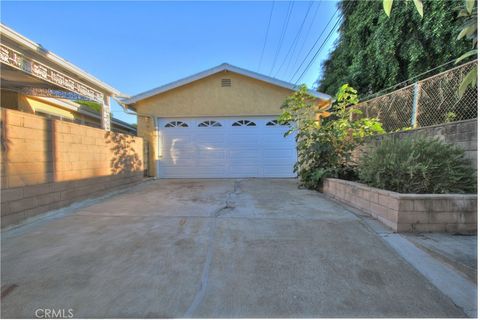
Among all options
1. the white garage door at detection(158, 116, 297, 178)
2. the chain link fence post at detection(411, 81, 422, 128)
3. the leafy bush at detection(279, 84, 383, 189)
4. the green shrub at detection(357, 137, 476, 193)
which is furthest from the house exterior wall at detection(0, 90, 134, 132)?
the chain link fence post at detection(411, 81, 422, 128)

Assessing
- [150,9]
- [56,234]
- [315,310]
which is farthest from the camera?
[150,9]

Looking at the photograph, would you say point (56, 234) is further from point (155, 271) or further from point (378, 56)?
point (378, 56)

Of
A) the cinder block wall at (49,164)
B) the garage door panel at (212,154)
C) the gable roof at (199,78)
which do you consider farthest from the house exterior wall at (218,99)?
the cinder block wall at (49,164)

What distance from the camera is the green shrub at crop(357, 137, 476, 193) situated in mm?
3303

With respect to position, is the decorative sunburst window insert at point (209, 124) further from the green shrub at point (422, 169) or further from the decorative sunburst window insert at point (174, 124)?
the green shrub at point (422, 169)

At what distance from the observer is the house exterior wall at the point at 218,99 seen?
336 inches

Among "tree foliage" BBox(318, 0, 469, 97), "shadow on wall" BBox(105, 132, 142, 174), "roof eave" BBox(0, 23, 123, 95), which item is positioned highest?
"tree foliage" BBox(318, 0, 469, 97)

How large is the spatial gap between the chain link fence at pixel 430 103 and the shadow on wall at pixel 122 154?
22.6 feet

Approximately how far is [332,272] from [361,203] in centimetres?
215

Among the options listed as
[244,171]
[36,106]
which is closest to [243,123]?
[244,171]

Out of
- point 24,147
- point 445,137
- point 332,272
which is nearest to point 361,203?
point 445,137

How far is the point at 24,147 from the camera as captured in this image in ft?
11.6

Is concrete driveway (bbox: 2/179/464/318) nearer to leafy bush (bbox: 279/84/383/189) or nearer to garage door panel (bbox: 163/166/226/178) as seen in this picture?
leafy bush (bbox: 279/84/383/189)

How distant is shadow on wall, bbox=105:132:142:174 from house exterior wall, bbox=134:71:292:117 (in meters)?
2.21
